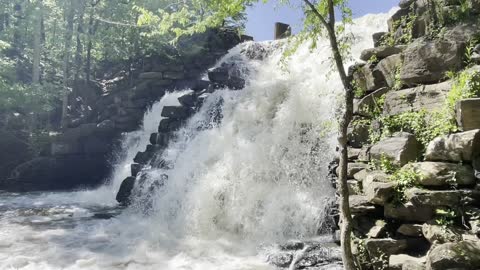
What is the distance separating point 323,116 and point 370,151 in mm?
4458

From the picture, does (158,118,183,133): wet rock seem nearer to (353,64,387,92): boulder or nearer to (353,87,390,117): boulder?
(353,64,387,92): boulder

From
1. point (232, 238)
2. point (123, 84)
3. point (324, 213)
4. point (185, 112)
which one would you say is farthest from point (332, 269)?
point (123, 84)

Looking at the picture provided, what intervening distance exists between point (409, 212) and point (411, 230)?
248 mm

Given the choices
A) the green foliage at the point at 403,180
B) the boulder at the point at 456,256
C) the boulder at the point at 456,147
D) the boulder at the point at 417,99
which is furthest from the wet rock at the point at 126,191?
the boulder at the point at 456,256

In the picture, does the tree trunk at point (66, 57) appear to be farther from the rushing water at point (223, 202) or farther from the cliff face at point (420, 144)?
the cliff face at point (420, 144)

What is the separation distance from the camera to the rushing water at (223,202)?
340 inches

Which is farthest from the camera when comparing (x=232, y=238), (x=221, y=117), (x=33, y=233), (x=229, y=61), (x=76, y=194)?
(x=229, y=61)

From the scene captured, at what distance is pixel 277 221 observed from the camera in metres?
9.20

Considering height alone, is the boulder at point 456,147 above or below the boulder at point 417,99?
below

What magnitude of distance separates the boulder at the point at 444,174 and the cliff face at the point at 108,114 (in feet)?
47.6

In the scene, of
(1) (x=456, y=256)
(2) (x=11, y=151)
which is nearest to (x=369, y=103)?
(1) (x=456, y=256)

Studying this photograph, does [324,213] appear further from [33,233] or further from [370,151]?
[33,233]

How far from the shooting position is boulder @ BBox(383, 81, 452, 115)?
20.5ft

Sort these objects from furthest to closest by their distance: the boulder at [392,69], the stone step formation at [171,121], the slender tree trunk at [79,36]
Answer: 1. the slender tree trunk at [79,36]
2. the stone step formation at [171,121]
3. the boulder at [392,69]
